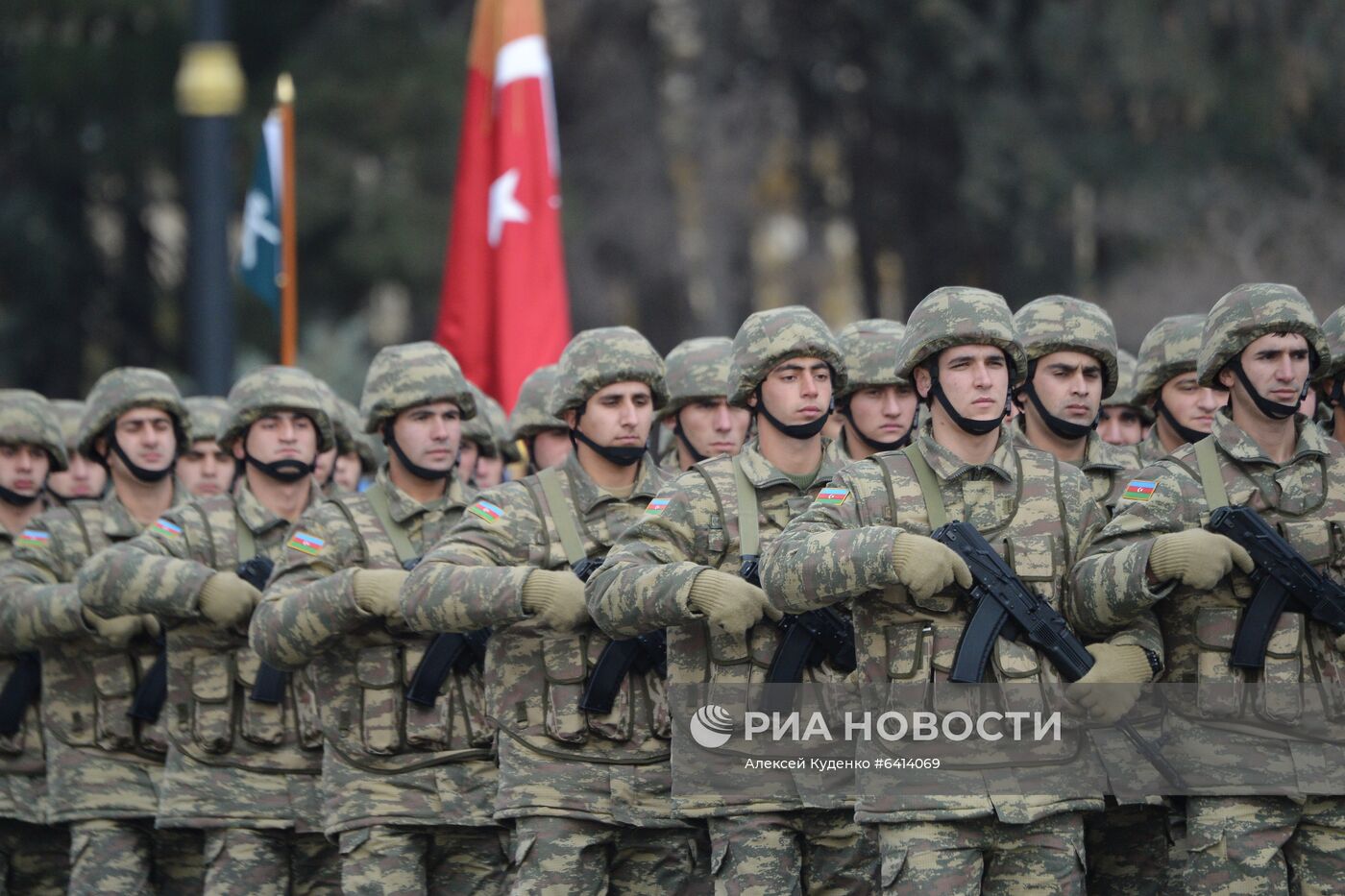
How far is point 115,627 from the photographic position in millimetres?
10336

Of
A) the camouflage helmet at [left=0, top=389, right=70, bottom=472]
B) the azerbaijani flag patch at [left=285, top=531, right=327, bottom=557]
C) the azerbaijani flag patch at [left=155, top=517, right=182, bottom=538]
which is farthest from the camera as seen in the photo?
the camouflage helmet at [left=0, top=389, right=70, bottom=472]

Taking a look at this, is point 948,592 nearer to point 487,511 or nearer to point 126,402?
point 487,511

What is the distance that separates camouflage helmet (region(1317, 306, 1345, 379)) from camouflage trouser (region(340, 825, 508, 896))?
3.62 meters

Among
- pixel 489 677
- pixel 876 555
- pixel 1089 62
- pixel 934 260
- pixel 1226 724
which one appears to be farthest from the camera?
pixel 934 260

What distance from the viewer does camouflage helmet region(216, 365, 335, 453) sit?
33.4 ft

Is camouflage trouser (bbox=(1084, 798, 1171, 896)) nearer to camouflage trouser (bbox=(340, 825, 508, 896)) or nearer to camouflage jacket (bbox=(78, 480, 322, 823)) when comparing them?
camouflage trouser (bbox=(340, 825, 508, 896))

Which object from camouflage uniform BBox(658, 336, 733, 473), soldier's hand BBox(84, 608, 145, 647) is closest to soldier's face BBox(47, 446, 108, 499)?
soldier's hand BBox(84, 608, 145, 647)

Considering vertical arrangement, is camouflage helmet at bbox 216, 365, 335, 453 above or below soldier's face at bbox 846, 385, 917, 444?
above

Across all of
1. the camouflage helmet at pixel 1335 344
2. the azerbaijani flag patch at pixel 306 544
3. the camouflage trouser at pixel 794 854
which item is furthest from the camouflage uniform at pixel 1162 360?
the azerbaijani flag patch at pixel 306 544

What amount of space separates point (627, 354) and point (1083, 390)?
5.90ft

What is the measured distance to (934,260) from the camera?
29.0 metres

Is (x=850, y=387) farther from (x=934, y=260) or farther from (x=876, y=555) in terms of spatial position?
(x=934, y=260)

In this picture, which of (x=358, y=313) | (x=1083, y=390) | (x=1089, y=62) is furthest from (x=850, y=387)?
(x=358, y=313)

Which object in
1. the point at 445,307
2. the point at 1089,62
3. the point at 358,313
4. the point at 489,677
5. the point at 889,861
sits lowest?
→ the point at 889,861
